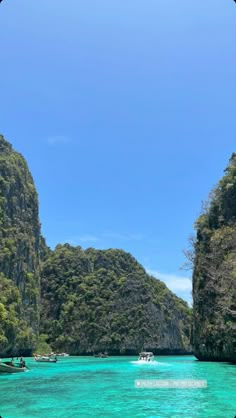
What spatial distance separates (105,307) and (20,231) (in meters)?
31.1

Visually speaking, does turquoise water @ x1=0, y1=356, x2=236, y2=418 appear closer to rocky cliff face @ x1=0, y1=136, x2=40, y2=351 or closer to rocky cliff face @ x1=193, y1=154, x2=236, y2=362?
rocky cliff face @ x1=193, y1=154, x2=236, y2=362

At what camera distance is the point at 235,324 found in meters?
34.9

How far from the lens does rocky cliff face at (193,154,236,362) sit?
120 feet

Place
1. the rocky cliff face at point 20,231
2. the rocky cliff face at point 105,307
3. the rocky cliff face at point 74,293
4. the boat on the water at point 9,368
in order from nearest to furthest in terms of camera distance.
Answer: the boat on the water at point 9,368 → the rocky cliff face at point 20,231 → the rocky cliff face at point 74,293 → the rocky cliff face at point 105,307

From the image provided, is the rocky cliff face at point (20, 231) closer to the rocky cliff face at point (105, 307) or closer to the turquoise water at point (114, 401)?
the rocky cliff face at point (105, 307)

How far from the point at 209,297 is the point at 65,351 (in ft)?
174

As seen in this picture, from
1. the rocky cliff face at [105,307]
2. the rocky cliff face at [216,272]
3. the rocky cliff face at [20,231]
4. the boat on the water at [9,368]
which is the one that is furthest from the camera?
the rocky cliff face at [105,307]

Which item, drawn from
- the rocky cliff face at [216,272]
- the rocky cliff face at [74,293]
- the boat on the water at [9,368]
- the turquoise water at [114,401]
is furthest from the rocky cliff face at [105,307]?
the turquoise water at [114,401]

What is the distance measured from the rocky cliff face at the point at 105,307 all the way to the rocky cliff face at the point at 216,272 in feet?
144

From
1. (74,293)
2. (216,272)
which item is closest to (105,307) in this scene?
(74,293)

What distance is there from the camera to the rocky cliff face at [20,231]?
2672 inches

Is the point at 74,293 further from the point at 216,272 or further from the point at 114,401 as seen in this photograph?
the point at 114,401

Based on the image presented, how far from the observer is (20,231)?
7644 cm

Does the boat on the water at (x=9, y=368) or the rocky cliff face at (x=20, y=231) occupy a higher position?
the rocky cliff face at (x=20, y=231)
